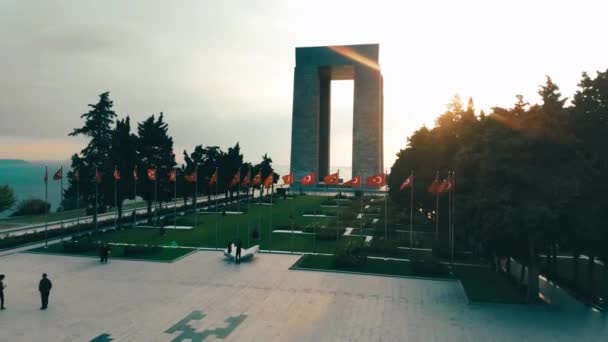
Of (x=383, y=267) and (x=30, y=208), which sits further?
(x=30, y=208)

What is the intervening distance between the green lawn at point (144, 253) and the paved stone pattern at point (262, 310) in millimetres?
3209

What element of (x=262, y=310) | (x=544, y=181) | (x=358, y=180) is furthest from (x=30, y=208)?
(x=544, y=181)

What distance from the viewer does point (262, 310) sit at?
64.0ft

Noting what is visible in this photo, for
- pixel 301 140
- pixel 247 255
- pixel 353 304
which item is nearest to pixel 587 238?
pixel 353 304

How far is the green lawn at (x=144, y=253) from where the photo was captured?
30.2 meters

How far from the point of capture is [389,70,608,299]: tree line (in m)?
18.6

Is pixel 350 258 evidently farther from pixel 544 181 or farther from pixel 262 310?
pixel 544 181

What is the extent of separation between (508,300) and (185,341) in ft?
47.6

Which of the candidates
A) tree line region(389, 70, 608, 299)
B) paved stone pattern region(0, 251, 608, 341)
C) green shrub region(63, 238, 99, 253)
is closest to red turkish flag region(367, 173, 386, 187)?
paved stone pattern region(0, 251, 608, 341)

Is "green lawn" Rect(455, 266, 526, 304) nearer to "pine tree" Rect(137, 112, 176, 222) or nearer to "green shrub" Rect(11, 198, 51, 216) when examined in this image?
"pine tree" Rect(137, 112, 176, 222)

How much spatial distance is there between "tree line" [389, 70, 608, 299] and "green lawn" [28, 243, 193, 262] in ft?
62.6

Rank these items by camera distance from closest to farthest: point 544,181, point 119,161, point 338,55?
point 544,181 < point 119,161 < point 338,55

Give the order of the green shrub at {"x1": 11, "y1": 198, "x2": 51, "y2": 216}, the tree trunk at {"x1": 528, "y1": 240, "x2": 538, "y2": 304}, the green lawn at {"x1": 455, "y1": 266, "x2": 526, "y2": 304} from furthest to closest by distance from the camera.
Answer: the green shrub at {"x1": 11, "y1": 198, "x2": 51, "y2": 216}, the green lawn at {"x1": 455, "y1": 266, "x2": 526, "y2": 304}, the tree trunk at {"x1": 528, "y1": 240, "x2": 538, "y2": 304}

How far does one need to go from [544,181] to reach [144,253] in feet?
82.4
